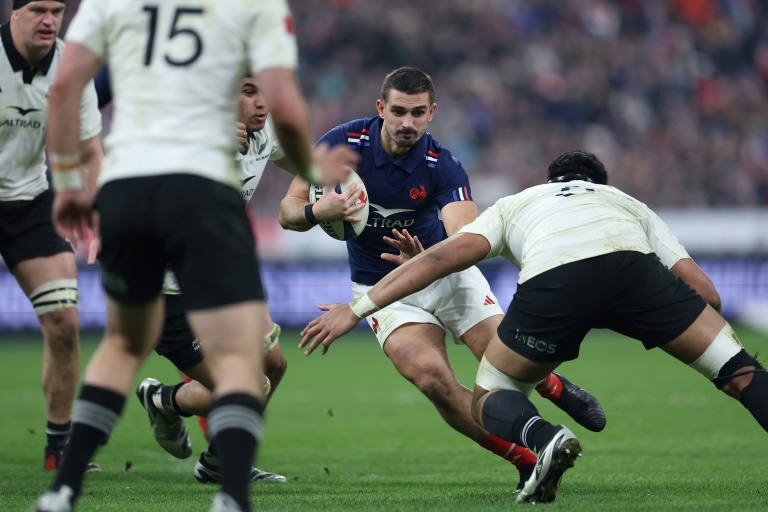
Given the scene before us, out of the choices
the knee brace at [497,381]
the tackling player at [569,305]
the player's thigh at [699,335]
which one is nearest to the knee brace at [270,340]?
the tackling player at [569,305]

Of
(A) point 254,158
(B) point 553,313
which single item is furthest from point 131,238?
(A) point 254,158

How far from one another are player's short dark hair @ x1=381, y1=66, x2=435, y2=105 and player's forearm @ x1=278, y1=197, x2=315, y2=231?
2.90ft

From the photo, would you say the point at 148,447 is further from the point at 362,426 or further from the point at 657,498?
the point at 657,498

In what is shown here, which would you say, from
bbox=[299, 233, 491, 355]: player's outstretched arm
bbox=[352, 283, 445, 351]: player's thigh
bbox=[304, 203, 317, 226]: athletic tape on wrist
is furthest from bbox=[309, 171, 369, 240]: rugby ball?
bbox=[299, 233, 491, 355]: player's outstretched arm

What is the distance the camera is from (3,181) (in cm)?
720

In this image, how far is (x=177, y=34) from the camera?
161 inches

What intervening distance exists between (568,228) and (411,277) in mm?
816

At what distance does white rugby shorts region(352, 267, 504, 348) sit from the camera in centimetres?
718

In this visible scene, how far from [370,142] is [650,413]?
5011 millimetres

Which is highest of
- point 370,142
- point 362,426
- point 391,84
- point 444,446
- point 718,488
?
point 391,84

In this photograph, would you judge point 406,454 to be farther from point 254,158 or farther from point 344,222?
point 254,158

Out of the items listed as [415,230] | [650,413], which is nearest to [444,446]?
[415,230]

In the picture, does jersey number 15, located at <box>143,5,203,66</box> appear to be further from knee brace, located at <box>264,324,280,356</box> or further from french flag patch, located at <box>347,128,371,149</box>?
french flag patch, located at <box>347,128,371,149</box>

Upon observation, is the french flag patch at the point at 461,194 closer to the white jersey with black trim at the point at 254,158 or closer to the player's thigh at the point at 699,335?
the white jersey with black trim at the point at 254,158
